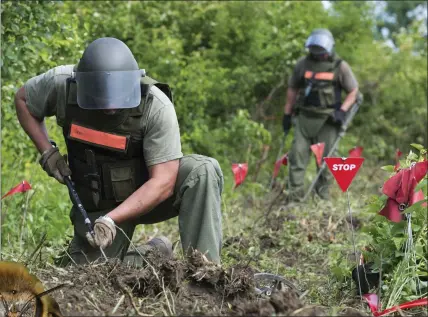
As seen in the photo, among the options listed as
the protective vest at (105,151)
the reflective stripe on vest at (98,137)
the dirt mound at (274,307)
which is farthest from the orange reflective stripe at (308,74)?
the dirt mound at (274,307)

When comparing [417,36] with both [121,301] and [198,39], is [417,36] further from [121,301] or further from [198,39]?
[121,301]

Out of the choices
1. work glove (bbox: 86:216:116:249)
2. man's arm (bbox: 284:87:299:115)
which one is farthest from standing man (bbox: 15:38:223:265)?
man's arm (bbox: 284:87:299:115)

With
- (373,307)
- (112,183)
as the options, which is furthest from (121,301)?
(112,183)

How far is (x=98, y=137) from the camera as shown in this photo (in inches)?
192

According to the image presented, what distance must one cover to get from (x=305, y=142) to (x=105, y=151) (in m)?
5.25

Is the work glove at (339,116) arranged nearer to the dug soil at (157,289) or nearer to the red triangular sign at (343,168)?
the red triangular sign at (343,168)

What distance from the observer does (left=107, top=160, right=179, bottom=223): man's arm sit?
4.51 metres

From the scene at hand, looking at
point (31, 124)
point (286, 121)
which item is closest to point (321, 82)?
point (286, 121)

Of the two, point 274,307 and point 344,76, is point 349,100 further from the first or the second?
point 274,307

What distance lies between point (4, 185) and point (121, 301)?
366 centimetres

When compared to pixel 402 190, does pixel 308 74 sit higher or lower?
lower

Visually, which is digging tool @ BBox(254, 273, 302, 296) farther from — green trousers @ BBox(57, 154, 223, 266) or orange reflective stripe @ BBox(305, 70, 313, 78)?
orange reflective stripe @ BBox(305, 70, 313, 78)

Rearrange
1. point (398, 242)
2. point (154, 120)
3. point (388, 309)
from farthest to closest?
point (154, 120)
point (398, 242)
point (388, 309)

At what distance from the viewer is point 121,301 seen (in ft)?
11.2
